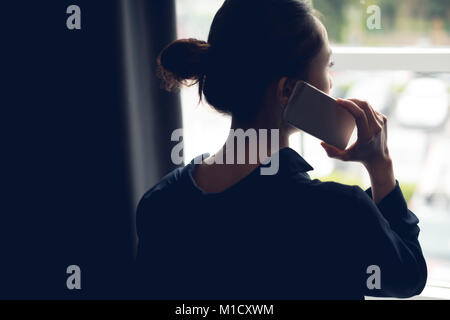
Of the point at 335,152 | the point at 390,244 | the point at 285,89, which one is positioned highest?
the point at 285,89

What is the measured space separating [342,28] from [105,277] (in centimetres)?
89

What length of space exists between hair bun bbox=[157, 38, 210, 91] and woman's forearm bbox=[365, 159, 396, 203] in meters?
0.33

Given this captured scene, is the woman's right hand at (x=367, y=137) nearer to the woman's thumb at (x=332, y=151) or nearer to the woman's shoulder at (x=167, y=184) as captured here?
the woman's thumb at (x=332, y=151)

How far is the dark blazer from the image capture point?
769 mm

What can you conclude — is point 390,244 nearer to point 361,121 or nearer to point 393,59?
point 361,121

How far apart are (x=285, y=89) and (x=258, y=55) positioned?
0.07 m

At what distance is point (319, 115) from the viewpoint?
88 centimetres

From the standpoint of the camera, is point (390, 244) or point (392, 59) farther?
point (392, 59)

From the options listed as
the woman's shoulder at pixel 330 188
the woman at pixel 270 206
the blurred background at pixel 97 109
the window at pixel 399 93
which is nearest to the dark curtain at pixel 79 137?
the blurred background at pixel 97 109

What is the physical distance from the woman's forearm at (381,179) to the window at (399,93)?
479 millimetres

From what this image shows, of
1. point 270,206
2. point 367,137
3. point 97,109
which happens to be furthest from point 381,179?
point 97,109

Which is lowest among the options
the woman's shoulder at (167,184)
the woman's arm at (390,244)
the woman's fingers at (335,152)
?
the woman's arm at (390,244)

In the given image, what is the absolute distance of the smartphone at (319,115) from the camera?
827 mm

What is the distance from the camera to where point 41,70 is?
1.21 metres
